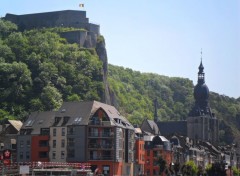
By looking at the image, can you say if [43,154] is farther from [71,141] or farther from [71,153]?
[71,141]

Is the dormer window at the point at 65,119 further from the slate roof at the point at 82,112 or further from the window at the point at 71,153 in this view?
the window at the point at 71,153

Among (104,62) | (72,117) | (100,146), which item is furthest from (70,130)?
(104,62)

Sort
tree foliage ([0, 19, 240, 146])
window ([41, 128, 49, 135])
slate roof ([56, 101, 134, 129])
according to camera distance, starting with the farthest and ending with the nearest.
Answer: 1. tree foliage ([0, 19, 240, 146])
2. window ([41, 128, 49, 135])
3. slate roof ([56, 101, 134, 129])

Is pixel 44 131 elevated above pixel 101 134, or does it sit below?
above

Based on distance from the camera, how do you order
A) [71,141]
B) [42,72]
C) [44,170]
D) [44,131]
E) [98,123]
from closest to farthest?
[44,170], [98,123], [71,141], [44,131], [42,72]

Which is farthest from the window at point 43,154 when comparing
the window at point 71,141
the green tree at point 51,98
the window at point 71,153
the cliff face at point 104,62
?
the cliff face at point 104,62

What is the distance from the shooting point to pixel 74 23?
19888 cm

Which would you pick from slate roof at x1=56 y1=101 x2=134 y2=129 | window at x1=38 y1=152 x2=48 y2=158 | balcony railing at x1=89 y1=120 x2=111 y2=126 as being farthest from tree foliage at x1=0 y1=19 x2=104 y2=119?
balcony railing at x1=89 y1=120 x2=111 y2=126

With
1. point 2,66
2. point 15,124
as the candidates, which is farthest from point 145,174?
point 2,66

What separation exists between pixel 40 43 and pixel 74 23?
72.1 ft

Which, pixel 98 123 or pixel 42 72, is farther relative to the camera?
pixel 42 72

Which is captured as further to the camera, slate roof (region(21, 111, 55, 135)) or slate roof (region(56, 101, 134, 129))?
slate roof (region(21, 111, 55, 135))

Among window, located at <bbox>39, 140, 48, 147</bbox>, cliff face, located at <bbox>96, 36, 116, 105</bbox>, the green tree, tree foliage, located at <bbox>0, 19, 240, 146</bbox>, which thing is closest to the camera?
window, located at <bbox>39, 140, 48, 147</bbox>

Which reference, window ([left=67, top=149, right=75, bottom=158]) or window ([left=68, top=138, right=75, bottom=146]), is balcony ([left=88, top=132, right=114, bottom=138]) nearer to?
window ([left=68, top=138, right=75, bottom=146])
